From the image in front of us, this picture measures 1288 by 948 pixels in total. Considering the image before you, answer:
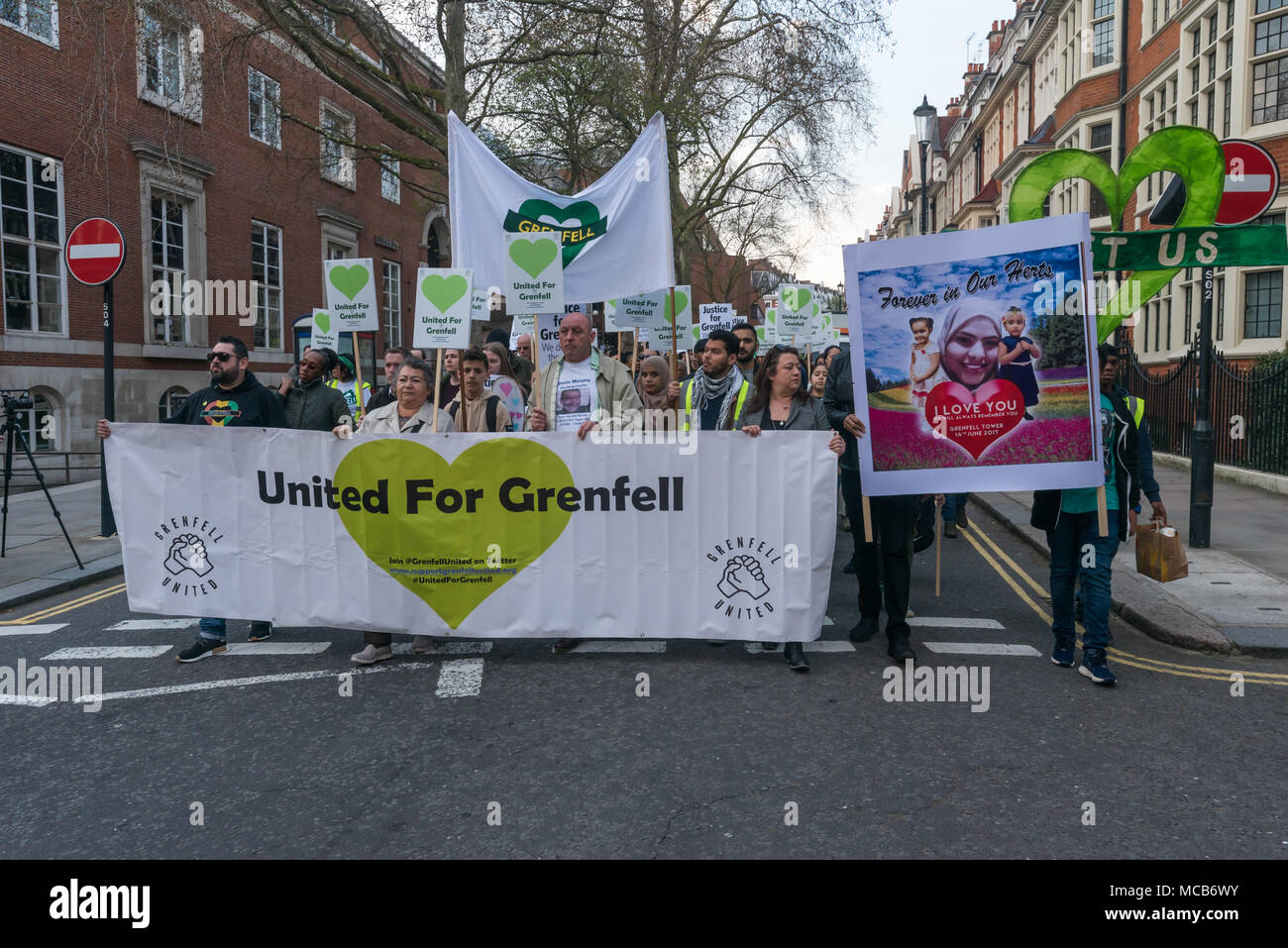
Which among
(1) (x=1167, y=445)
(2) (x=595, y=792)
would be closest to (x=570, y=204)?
(2) (x=595, y=792)

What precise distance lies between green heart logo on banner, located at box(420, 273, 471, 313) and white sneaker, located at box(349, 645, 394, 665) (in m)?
2.40

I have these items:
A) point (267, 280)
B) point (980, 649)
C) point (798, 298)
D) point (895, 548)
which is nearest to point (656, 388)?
point (895, 548)

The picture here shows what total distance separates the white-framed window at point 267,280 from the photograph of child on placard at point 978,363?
69.0 ft

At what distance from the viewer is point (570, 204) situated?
754 centimetres

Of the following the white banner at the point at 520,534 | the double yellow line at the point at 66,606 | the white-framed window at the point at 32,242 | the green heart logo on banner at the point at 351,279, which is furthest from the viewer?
the white-framed window at the point at 32,242

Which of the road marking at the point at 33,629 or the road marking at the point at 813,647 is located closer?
the road marking at the point at 813,647

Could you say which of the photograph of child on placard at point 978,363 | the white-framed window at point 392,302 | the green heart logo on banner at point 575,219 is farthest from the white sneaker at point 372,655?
the white-framed window at point 392,302

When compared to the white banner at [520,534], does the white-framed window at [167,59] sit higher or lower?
higher

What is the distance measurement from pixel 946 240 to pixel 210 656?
5092 millimetres

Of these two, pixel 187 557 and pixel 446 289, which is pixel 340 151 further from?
pixel 187 557

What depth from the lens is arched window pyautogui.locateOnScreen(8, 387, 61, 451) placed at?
645 inches

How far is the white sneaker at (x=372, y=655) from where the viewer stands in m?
5.79

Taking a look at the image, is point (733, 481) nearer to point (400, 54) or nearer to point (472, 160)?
point (472, 160)

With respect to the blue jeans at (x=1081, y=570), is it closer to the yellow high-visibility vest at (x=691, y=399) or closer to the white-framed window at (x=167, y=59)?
the yellow high-visibility vest at (x=691, y=399)
